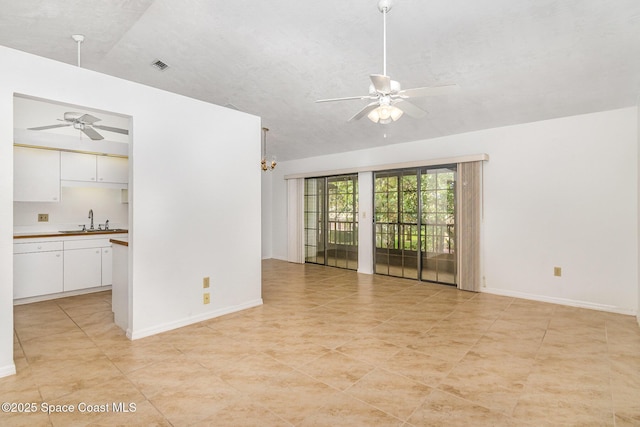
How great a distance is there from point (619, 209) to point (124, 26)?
623 cm

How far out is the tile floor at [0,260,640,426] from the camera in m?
1.97

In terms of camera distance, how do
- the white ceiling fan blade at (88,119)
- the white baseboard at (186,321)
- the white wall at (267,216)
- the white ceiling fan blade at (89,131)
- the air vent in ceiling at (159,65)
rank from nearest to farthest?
the white baseboard at (186,321), the white ceiling fan blade at (88,119), the white ceiling fan blade at (89,131), the air vent in ceiling at (159,65), the white wall at (267,216)

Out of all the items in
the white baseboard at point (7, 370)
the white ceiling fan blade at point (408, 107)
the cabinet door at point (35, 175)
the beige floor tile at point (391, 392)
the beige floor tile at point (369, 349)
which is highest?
the white ceiling fan blade at point (408, 107)

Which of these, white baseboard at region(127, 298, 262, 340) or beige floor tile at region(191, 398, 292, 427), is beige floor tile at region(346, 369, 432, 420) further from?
white baseboard at region(127, 298, 262, 340)

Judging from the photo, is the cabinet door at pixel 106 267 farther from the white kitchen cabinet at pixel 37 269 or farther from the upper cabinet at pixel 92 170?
the upper cabinet at pixel 92 170

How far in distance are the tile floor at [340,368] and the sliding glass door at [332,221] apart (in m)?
2.78

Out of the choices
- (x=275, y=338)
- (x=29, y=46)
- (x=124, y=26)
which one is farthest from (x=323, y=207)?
(x=29, y=46)

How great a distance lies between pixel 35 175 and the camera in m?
4.54

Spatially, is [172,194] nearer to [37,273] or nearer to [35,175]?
[37,273]

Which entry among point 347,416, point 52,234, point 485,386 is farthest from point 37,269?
point 485,386

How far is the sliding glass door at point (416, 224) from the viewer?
5.34m

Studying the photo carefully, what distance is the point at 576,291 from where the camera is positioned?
420 centimetres

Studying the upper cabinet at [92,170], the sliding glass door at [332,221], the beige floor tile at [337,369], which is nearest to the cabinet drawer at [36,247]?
the upper cabinet at [92,170]

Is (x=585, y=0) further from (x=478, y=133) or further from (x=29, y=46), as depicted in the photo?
(x=29, y=46)
